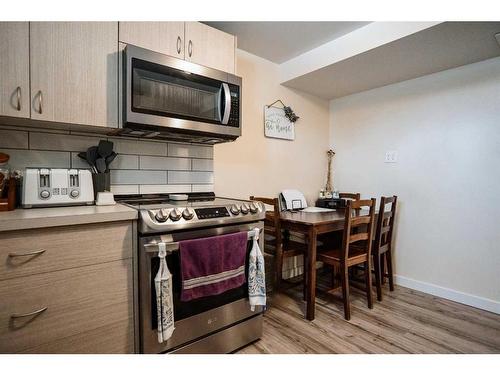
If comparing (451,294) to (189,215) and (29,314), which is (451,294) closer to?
(189,215)

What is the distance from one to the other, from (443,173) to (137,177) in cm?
255

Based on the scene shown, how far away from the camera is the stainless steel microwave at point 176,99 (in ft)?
4.84

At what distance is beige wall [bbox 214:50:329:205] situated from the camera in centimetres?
242

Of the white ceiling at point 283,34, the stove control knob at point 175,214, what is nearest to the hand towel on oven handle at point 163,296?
the stove control knob at point 175,214

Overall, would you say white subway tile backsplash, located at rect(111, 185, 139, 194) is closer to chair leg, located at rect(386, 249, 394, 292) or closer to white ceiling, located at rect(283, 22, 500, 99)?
white ceiling, located at rect(283, 22, 500, 99)

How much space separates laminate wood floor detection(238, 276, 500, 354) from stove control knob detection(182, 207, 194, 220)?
2.95 ft

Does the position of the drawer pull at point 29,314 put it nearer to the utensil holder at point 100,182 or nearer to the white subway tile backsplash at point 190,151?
the utensil holder at point 100,182

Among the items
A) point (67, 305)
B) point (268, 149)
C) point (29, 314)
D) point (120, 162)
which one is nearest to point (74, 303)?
point (67, 305)

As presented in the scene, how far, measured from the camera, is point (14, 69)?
1.24 metres

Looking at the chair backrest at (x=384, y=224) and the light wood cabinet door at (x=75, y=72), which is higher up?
the light wood cabinet door at (x=75, y=72)

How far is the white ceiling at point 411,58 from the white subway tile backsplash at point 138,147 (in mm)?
1493

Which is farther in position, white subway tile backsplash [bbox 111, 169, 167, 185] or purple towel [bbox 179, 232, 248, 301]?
white subway tile backsplash [bbox 111, 169, 167, 185]

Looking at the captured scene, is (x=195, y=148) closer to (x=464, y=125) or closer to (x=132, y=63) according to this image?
(x=132, y=63)

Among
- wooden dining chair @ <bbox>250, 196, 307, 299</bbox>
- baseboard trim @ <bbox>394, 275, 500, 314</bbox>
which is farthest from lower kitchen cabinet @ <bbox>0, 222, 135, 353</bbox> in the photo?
baseboard trim @ <bbox>394, 275, 500, 314</bbox>
